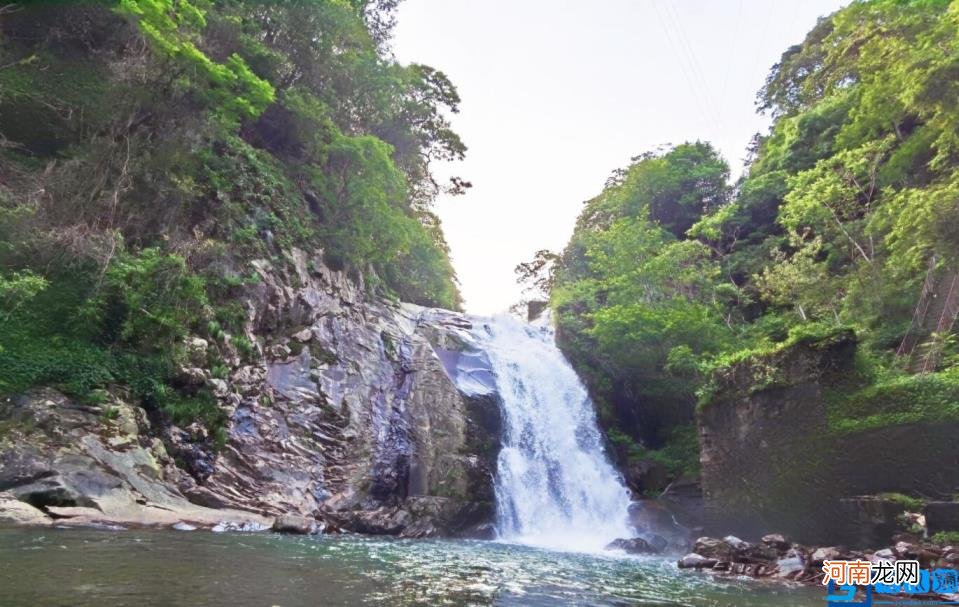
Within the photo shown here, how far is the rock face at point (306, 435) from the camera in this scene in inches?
346

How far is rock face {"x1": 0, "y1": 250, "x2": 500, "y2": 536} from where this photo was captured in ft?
28.8

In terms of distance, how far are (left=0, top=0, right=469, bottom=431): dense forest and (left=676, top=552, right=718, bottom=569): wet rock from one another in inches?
403

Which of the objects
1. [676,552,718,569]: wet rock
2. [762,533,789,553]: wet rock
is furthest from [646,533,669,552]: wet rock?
[676,552,718,569]: wet rock

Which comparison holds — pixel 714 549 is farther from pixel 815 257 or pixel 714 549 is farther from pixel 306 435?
pixel 815 257

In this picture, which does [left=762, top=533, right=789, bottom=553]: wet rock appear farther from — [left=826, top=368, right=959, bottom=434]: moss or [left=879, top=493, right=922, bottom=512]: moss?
[left=826, top=368, right=959, bottom=434]: moss

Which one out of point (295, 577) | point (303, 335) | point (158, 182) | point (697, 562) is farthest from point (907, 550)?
point (158, 182)

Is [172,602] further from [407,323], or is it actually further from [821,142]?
[821,142]

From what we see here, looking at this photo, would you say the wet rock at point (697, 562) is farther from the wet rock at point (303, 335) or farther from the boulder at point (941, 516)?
the wet rock at point (303, 335)

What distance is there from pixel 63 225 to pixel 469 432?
11.5m

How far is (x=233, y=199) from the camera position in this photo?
Result: 15.7 metres

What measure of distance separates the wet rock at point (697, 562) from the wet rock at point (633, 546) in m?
3.70

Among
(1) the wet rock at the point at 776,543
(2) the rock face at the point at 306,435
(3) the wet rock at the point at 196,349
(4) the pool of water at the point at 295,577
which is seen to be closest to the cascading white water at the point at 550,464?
(2) the rock face at the point at 306,435

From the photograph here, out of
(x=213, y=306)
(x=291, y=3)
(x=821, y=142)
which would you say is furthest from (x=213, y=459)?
(x=821, y=142)

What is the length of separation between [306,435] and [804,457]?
12115 mm
